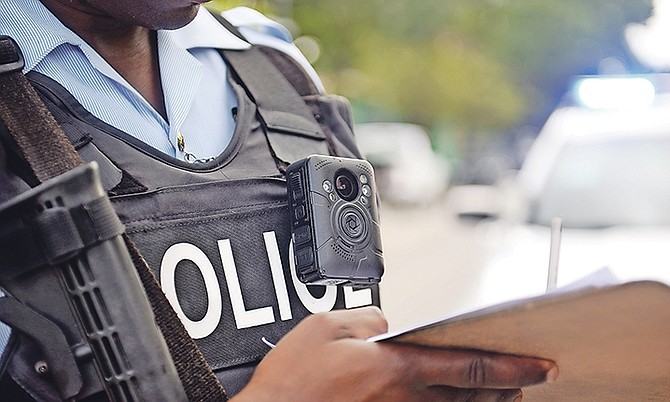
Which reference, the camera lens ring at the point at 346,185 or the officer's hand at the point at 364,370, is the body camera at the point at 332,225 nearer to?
the camera lens ring at the point at 346,185

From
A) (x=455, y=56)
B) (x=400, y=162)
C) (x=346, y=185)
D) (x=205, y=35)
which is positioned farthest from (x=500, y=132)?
(x=346, y=185)

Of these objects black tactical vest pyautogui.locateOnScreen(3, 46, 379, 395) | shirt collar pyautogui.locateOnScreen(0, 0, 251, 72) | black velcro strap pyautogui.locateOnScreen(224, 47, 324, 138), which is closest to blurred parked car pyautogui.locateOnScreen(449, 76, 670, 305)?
black velcro strap pyautogui.locateOnScreen(224, 47, 324, 138)

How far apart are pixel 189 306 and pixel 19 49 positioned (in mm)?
385

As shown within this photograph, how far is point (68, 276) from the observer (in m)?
1.09

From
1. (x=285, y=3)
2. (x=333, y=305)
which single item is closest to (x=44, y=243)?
(x=333, y=305)

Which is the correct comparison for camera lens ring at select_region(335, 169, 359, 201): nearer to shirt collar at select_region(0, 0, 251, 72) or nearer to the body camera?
the body camera

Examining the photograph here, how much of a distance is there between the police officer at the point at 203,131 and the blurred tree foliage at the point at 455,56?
24.9 meters

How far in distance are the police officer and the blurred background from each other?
229 millimetres

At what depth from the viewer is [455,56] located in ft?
96.8

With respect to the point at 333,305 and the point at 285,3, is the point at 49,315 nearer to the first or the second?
the point at 333,305

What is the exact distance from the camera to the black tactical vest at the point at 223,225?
4.25 feet

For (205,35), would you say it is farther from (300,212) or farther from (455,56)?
(455,56)

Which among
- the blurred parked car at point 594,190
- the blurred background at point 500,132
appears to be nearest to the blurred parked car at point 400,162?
the blurred background at point 500,132

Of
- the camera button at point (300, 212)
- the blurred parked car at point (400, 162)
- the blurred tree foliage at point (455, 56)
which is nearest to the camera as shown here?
the camera button at point (300, 212)
